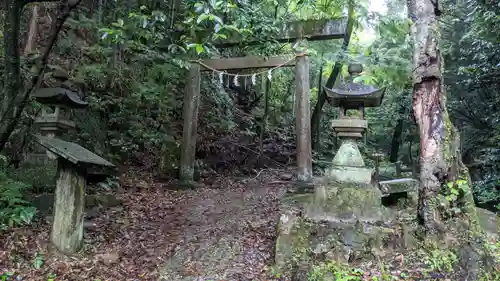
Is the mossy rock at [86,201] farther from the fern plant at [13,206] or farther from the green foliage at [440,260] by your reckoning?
the green foliage at [440,260]

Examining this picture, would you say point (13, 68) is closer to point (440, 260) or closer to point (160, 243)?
point (160, 243)

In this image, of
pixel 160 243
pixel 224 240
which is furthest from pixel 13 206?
pixel 224 240

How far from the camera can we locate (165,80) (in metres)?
9.90

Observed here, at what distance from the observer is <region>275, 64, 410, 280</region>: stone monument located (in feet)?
14.5

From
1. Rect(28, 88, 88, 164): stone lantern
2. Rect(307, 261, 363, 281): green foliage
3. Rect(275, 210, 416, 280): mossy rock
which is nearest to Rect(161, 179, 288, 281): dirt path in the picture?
Rect(275, 210, 416, 280): mossy rock

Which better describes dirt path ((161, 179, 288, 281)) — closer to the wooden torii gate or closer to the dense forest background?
the wooden torii gate

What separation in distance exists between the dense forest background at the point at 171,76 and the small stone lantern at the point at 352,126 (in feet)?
0.97

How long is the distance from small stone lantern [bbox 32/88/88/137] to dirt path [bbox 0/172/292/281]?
64.0 inches

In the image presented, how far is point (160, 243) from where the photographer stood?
17.2 feet

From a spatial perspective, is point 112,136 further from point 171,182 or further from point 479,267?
point 479,267

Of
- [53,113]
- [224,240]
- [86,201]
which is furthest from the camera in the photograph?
[53,113]

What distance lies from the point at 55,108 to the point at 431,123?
5.75m

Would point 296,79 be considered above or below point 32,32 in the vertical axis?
below

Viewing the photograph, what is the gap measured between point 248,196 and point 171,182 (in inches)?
72.9
